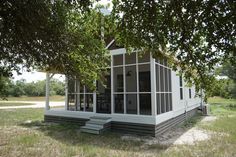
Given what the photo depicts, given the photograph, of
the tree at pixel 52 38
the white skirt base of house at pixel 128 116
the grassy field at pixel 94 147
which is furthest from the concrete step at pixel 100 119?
the tree at pixel 52 38

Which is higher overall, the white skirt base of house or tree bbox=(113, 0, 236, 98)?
tree bbox=(113, 0, 236, 98)

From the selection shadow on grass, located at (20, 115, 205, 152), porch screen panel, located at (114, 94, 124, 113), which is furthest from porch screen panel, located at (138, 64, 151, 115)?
shadow on grass, located at (20, 115, 205, 152)

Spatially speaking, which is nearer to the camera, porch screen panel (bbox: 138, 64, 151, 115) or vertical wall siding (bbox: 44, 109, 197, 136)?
vertical wall siding (bbox: 44, 109, 197, 136)

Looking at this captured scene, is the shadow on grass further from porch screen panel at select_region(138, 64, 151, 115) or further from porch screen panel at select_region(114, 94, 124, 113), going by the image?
porch screen panel at select_region(138, 64, 151, 115)

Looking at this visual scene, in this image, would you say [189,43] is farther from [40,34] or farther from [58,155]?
[58,155]

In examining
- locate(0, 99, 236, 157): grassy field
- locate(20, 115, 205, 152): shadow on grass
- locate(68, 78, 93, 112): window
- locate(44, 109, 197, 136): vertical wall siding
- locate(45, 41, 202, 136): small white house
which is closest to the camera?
locate(0, 99, 236, 157): grassy field

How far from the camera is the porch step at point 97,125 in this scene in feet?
32.0

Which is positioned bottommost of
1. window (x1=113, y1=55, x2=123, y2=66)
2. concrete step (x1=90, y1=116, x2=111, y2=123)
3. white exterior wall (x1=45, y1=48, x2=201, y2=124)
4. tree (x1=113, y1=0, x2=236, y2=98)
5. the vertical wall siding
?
the vertical wall siding

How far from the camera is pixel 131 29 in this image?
365 cm

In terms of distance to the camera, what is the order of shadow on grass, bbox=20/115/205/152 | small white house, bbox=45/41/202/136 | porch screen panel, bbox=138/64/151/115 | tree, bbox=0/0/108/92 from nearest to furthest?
1. tree, bbox=0/0/108/92
2. shadow on grass, bbox=20/115/205/152
3. small white house, bbox=45/41/202/136
4. porch screen panel, bbox=138/64/151/115

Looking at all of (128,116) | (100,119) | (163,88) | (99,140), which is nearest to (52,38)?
(99,140)

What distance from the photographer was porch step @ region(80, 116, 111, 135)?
384 inches

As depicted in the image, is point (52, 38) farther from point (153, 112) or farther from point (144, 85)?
point (144, 85)

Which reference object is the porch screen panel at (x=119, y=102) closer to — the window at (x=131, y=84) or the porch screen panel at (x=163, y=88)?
the window at (x=131, y=84)
